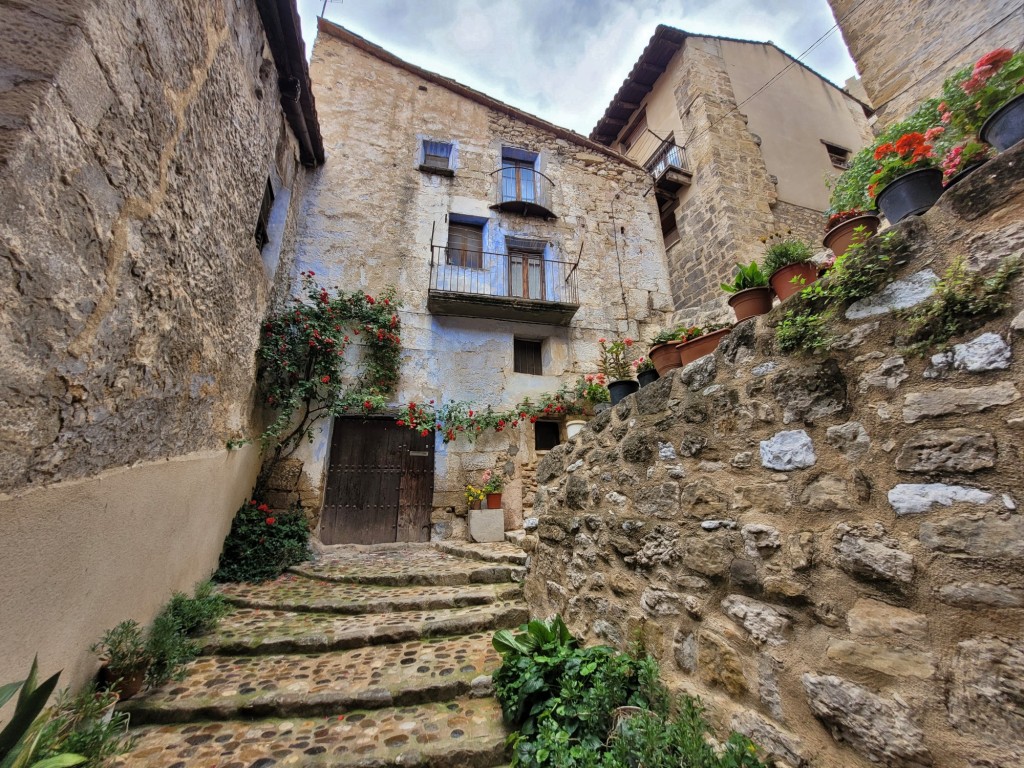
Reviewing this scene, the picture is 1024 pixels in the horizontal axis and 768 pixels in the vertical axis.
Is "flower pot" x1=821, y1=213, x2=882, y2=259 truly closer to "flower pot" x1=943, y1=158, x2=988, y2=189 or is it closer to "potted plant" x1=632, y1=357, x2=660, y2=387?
"flower pot" x1=943, y1=158, x2=988, y2=189

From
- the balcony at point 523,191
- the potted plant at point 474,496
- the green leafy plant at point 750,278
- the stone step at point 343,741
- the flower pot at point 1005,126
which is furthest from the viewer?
the balcony at point 523,191

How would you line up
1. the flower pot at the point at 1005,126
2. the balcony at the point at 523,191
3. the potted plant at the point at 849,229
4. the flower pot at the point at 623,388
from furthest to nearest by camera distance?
1. the balcony at the point at 523,191
2. the flower pot at the point at 623,388
3. the potted plant at the point at 849,229
4. the flower pot at the point at 1005,126

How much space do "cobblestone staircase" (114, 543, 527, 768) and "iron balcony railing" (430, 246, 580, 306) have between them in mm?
4671

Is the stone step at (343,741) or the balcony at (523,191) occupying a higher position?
the balcony at (523,191)

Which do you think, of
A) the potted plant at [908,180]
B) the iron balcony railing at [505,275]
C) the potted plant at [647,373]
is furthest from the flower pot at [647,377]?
the iron balcony railing at [505,275]

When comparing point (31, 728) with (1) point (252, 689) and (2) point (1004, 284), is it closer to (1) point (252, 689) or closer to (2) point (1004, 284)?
(1) point (252, 689)

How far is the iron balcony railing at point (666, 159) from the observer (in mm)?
8492

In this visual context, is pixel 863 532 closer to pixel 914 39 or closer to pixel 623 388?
pixel 623 388

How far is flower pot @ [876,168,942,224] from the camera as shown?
4.70 feet

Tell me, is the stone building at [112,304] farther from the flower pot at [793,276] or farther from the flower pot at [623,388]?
the flower pot at [793,276]

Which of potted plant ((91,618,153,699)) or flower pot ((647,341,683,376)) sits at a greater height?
flower pot ((647,341,683,376))

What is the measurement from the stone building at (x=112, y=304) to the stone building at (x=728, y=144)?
6.73 m

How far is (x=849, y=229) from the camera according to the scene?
162 cm

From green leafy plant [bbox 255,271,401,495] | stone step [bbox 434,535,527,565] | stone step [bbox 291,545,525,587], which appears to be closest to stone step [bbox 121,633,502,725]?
stone step [bbox 291,545,525,587]
